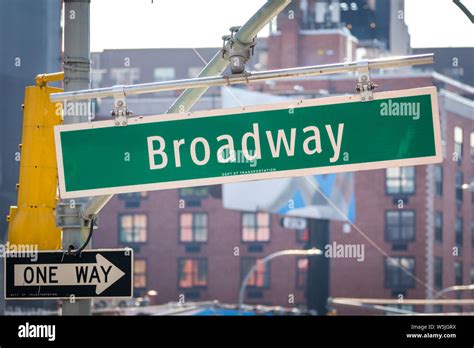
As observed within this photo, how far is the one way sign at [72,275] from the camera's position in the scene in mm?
7668

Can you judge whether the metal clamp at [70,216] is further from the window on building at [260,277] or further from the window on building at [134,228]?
the window on building at [134,228]

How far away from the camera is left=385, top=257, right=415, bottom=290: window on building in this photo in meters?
98.1

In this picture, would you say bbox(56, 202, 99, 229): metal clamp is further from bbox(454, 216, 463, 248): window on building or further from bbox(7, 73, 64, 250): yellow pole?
bbox(454, 216, 463, 248): window on building

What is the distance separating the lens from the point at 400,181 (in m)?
99.6

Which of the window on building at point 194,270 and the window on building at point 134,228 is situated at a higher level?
the window on building at point 134,228

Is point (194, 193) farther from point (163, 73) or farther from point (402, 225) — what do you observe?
point (163, 73)

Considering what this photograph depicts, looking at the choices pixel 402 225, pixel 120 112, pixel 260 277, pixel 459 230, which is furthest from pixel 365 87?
pixel 459 230

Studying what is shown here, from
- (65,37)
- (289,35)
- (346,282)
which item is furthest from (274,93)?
(65,37)

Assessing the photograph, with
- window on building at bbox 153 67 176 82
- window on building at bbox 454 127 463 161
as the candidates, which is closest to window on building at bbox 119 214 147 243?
window on building at bbox 454 127 463 161

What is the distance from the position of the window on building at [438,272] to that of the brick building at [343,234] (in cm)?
9

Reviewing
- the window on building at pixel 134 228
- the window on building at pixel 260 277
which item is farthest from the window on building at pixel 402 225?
the window on building at pixel 134 228

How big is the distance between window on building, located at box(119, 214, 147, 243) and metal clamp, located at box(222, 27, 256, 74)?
308 ft
